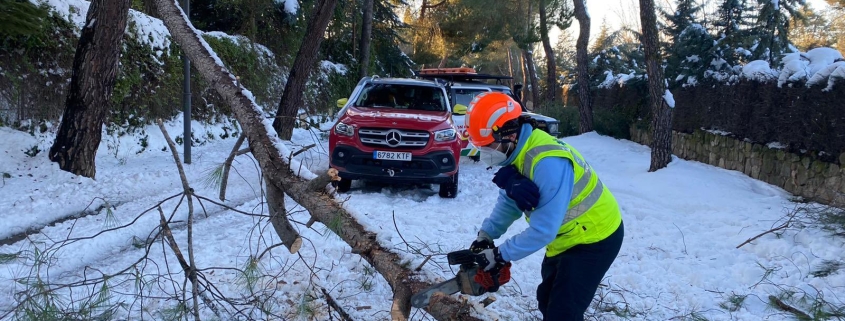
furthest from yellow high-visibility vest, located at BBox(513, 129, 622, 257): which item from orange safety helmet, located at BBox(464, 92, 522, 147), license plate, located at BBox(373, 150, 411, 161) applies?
license plate, located at BBox(373, 150, 411, 161)

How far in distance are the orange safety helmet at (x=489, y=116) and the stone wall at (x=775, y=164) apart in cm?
605

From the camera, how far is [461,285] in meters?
2.97

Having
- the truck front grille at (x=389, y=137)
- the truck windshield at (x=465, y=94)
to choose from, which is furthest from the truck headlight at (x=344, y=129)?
the truck windshield at (x=465, y=94)

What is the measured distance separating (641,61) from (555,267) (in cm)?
1648

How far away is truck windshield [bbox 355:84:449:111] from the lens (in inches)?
353

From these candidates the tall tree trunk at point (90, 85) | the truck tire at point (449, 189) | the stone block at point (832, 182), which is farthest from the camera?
the truck tire at point (449, 189)

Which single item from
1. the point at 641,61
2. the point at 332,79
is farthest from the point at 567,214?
the point at 332,79

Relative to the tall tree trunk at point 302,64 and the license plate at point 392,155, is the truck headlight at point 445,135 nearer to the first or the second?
the license plate at point 392,155

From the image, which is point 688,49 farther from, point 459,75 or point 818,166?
point 818,166

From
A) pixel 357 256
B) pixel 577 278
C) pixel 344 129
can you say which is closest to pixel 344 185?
pixel 344 129

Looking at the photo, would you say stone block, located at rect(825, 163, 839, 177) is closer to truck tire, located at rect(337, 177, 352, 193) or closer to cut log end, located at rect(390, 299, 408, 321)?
truck tire, located at rect(337, 177, 352, 193)

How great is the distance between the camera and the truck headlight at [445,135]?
26.2 ft

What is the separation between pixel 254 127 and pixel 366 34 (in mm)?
17245

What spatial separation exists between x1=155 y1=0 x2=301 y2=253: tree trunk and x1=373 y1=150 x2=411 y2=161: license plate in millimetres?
3501
